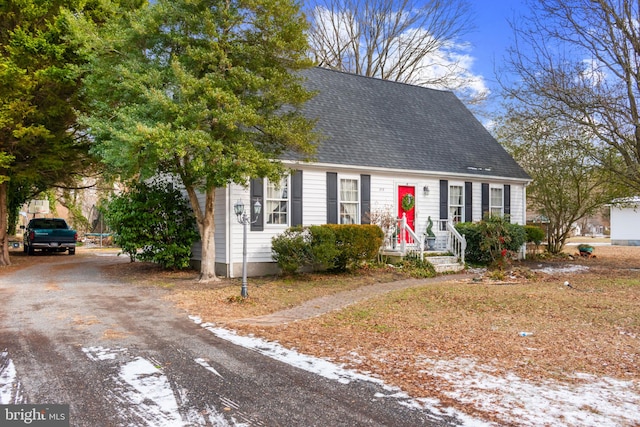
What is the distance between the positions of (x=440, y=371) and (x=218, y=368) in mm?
2316

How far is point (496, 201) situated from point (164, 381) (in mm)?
15172

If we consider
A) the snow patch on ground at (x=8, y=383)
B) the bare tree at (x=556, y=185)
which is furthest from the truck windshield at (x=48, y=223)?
the bare tree at (x=556, y=185)

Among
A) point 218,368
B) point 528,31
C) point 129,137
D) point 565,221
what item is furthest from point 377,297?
point 565,221

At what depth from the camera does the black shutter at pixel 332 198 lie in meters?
13.8

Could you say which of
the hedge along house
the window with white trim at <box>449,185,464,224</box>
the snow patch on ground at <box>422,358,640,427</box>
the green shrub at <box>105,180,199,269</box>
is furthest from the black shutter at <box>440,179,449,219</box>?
the snow patch on ground at <box>422,358,640,427</box>

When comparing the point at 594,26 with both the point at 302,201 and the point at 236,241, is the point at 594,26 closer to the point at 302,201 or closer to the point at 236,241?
the point at 302,201

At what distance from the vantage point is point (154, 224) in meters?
→ 12.7

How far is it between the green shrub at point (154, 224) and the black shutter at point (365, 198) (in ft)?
15.9

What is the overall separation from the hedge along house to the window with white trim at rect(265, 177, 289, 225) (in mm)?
28

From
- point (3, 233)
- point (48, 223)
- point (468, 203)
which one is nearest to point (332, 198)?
point (468, 203)

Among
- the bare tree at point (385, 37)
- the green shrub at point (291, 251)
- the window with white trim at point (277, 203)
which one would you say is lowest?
the green shrub at point (291, 251)

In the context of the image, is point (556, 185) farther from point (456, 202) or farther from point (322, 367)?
point (322, 367)

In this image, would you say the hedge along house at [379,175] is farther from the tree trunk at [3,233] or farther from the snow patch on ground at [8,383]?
the tree trunk at [3,233]

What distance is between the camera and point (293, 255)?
465 inches
